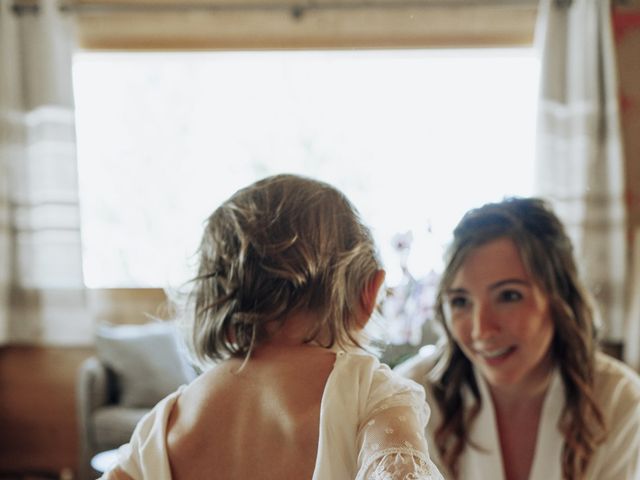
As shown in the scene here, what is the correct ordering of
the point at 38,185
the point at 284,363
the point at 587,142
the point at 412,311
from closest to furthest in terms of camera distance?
the point at 284,363
the point at 412,311
the point at 587,142
the point at 38,185

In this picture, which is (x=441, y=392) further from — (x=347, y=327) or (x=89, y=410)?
(x=89, y=410)

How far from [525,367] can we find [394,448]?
702mm

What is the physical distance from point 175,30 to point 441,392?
361 centimetres

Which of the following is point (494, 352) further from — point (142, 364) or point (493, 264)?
point (142, 364)

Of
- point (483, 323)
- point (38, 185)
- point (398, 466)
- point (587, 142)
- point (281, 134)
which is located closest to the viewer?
point (398, 466)

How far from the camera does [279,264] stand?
1099mm

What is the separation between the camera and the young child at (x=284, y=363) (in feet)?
3.37

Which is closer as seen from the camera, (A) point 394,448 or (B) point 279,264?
(A) point 394,448

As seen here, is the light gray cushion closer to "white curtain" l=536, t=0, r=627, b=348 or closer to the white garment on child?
"white curtain" l=536, t=0, r=627, b=348

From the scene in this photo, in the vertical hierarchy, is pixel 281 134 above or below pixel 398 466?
above

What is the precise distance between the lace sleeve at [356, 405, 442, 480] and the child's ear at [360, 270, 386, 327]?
181mm

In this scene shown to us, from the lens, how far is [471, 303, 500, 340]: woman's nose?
1533 mm

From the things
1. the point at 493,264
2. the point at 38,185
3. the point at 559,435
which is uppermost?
the point at 38,185

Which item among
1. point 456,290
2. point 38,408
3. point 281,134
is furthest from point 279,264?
point 38,408
